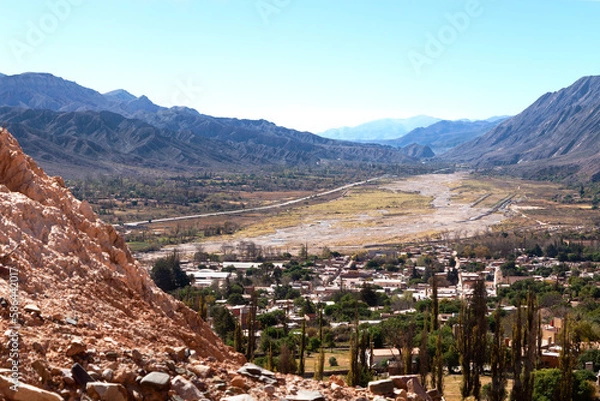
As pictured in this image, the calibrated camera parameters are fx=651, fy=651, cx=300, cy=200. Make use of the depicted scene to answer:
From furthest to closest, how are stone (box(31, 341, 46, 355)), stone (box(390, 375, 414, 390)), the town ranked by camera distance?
1. the town
2. stone (box(390, 375, 414, 390))
3. stone (box(31, 341, 46, 355))

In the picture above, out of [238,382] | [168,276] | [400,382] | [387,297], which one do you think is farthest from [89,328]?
[387,297]

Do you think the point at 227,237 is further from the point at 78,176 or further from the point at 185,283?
the point at 78,176

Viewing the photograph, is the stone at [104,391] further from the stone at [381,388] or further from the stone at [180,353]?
the stone at [381,388]

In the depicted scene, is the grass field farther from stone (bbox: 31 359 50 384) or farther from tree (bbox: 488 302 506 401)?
stone (bbox: 31 359 50 384)

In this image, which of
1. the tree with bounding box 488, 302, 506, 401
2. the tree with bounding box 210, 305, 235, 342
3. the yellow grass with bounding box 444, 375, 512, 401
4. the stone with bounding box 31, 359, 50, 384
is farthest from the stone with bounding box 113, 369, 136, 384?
the tree with bounding box 210, 305, 235, 342

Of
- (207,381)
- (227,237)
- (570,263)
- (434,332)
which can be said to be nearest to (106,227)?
(207,381)

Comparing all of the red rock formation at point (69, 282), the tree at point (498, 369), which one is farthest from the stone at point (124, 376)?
the tree at point (498, 369)
